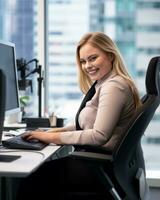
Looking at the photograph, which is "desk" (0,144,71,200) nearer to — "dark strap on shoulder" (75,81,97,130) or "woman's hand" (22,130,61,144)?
"woman's hand" (22,130,61,144)

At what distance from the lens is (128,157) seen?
1.72m

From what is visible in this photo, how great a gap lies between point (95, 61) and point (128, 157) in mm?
568

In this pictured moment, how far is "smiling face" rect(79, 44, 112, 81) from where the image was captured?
1.99 m

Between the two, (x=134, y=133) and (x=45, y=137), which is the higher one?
(x=134, y=133)

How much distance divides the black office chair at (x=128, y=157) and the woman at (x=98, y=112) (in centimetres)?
10

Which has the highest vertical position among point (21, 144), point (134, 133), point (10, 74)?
point (10, 74)

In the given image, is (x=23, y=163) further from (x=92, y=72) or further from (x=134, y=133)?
(x=92, y=72)

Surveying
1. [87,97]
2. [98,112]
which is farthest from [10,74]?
[98,112]

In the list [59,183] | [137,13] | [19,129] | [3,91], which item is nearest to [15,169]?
[3,91]

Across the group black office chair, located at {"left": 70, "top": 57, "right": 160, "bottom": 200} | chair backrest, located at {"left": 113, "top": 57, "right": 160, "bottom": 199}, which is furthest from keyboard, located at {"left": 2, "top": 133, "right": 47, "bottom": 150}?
chair backrest, located at {"left": 113, "top": 57, "right": 160, "bottom": 199}

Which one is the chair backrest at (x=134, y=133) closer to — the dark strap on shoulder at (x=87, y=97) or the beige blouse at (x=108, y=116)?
the beige blouse at (x=108, y=116)

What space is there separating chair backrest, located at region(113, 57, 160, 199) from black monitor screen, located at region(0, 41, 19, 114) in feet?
2.69

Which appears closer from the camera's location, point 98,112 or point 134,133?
point 134,133

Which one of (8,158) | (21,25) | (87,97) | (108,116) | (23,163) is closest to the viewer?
(23,163)
